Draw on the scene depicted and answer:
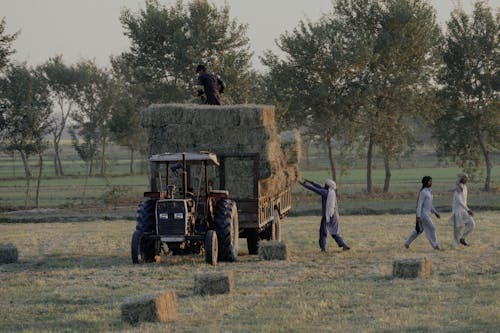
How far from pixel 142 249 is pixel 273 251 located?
2.80 m

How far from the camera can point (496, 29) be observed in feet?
171

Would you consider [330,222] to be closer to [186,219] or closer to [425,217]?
[425,217]

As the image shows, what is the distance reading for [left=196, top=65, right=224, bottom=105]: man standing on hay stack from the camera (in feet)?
74.0

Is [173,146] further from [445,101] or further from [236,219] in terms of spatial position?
[445,101]

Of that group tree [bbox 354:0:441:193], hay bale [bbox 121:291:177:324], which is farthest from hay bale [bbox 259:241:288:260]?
tree [bbox 354:0:441:193]

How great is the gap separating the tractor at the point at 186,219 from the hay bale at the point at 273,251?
2.21 ft

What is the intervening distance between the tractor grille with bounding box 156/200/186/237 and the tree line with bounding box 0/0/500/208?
29558 mm

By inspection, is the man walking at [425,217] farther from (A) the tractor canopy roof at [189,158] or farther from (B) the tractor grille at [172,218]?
(B) the tractor grille at [172,218]

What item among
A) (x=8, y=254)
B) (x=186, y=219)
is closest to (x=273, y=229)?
(x=186, y=219)

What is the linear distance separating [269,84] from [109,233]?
22.9 m

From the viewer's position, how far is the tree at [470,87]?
171ft

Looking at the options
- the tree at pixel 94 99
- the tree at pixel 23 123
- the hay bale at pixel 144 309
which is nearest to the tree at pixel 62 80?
the tree at pixel 94 99

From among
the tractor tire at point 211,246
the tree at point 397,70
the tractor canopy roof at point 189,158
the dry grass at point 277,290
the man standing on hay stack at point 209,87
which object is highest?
the tree at point 397,70

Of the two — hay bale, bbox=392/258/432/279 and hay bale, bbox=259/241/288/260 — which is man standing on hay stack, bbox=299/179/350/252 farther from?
hay bale, bbox=392/258/432/279
